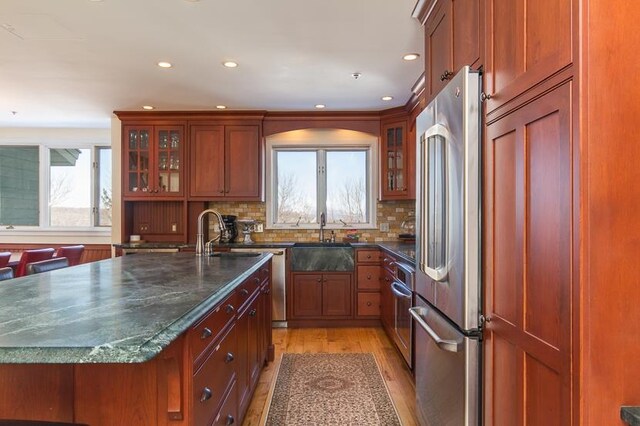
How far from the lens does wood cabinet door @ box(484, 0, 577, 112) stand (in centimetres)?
94

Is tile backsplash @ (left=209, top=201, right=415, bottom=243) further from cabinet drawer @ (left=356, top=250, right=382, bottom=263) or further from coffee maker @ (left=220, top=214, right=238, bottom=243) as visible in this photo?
cabinet drawer @ (left=356, top=250, right=382, bottom=263)

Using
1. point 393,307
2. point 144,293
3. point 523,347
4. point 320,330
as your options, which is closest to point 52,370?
point 144,293

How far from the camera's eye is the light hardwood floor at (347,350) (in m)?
2.37

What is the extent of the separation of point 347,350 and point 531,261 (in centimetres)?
262

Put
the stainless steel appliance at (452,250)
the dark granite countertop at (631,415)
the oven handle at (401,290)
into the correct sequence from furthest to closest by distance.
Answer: the oven handle at (401,290), the stainless steel appliance at (452,250), the dark granite countertop at (631,415)

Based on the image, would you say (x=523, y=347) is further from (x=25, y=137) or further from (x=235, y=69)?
(x=25, y=137)

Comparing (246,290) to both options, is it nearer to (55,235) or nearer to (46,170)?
(55,235)

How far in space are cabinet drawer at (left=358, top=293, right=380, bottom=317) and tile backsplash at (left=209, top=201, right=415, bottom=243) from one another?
807 millimetres

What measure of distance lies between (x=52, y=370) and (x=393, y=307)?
8.83 ft

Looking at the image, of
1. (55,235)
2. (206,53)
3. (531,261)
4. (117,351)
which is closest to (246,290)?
(117,351)

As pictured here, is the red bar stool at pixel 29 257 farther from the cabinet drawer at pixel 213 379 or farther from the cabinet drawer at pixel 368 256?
the cabinet drawer at pixel 368 256

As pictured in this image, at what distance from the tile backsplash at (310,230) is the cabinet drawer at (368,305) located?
0.81 meters

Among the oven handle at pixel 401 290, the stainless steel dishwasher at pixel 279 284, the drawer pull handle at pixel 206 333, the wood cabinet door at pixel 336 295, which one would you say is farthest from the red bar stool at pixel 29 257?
the oven handle at pixel 401 290

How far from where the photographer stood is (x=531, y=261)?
3.49 ft
